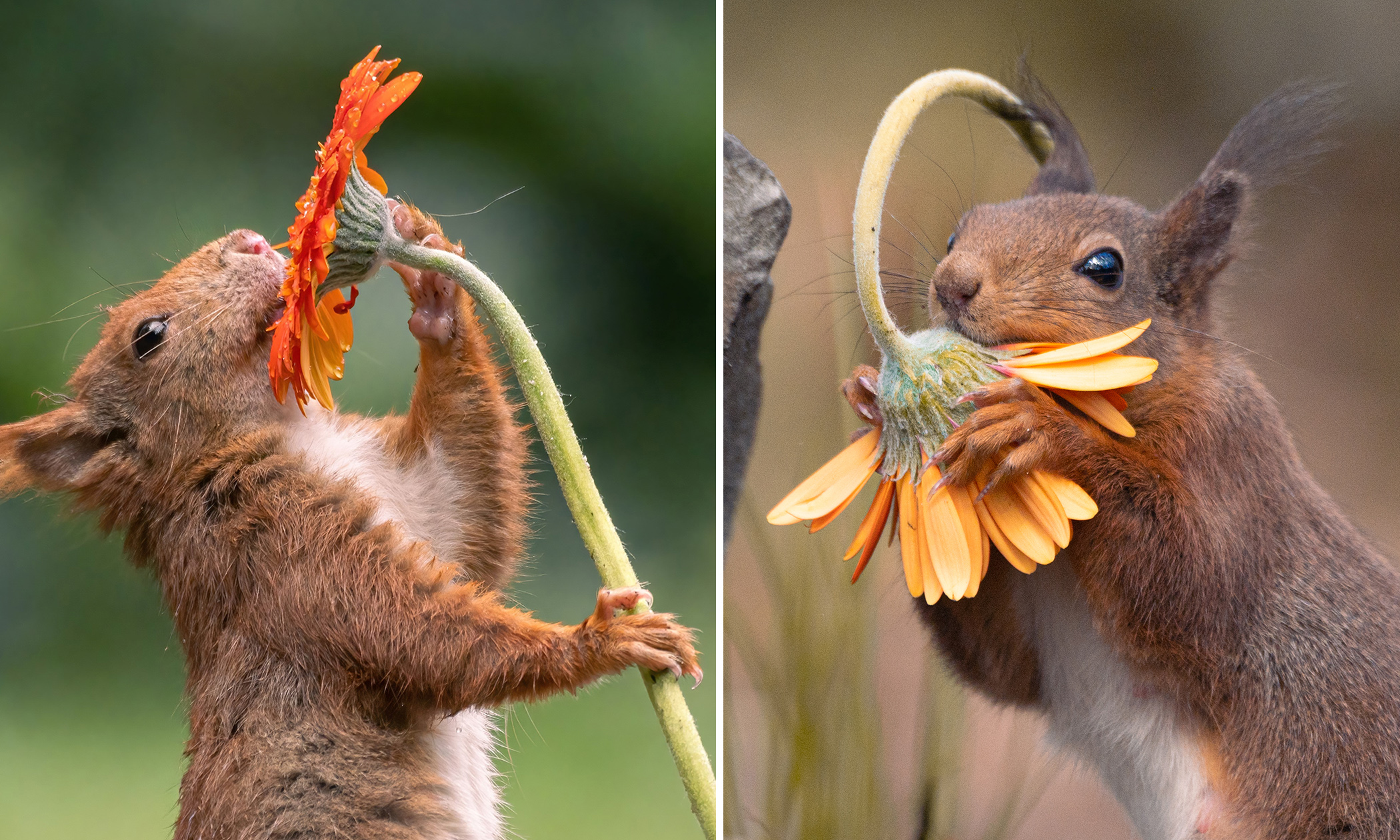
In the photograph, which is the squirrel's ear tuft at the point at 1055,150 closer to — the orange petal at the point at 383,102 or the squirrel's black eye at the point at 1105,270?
the squirrel's black eye at the point at 1105,270

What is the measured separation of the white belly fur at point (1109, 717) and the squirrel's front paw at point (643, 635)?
10.4 inches

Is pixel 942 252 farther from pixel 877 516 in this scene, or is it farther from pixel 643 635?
pixel 643 635

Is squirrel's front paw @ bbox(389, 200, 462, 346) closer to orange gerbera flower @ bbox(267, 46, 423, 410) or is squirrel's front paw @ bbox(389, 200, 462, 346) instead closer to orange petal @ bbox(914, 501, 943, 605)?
orange gerbera flower @ bbox(267, 46, 423, 410)

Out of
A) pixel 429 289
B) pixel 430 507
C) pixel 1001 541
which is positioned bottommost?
pixel 1001 541

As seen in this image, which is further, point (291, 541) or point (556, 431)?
point (291, 541)

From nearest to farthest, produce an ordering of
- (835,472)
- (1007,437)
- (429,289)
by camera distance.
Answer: (1007,437) < (835,472) < (429,289)

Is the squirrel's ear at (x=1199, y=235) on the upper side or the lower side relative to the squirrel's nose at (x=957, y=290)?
lower

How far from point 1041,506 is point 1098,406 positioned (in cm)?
8

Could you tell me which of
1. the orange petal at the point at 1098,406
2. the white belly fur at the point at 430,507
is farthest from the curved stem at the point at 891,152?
the white belly fur at the point at 430,507

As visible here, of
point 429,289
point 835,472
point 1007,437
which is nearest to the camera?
point 1007,437

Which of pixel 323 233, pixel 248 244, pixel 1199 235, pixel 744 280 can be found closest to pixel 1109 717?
pixel 1199 235

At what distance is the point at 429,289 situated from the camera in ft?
3.49

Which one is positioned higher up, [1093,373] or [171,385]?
[171,385]

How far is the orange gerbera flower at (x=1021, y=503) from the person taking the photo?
2.30 feet
